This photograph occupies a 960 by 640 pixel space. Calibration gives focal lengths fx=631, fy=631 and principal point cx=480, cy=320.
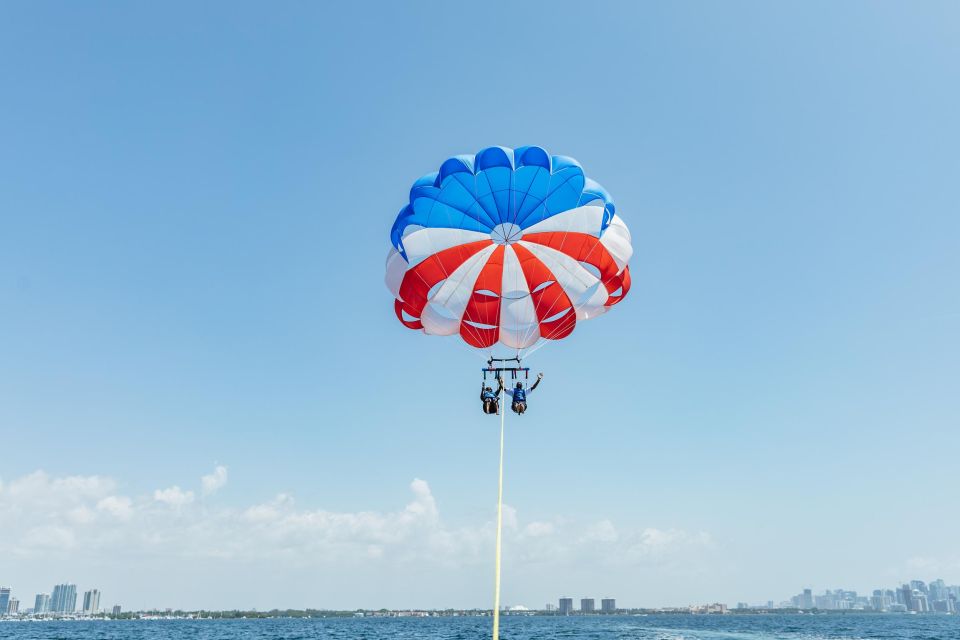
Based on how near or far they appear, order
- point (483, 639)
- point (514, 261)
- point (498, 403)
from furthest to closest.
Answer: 1. point (483, 639)
2. point (514, 261)
3. point (498, 403)

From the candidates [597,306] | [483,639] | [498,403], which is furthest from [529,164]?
[483,639]

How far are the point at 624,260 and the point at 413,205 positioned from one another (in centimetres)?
582

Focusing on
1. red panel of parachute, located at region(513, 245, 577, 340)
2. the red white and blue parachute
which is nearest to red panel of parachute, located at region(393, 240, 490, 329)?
the red white and blue parachute

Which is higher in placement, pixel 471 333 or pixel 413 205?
pixel 413 205

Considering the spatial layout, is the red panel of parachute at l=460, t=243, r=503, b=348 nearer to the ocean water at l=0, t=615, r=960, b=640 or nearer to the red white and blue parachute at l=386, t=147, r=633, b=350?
the red white and blue parachute at l=386, t=147, r=633, b=350

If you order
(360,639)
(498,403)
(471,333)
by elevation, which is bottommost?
(360,639)

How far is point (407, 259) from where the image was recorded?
1620 cm

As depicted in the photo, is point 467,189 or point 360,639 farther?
point 360,639

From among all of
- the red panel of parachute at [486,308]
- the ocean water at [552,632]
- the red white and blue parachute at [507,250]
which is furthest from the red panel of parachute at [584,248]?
the ocean water at [552,632]

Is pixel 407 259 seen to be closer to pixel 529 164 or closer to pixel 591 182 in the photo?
pixel 529 164

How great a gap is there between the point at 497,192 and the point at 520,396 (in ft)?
16.6

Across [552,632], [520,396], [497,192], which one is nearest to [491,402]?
[520,396]

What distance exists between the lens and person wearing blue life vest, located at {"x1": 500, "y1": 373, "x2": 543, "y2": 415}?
15391 mm

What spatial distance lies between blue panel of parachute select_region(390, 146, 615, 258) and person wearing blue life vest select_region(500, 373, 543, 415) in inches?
157
